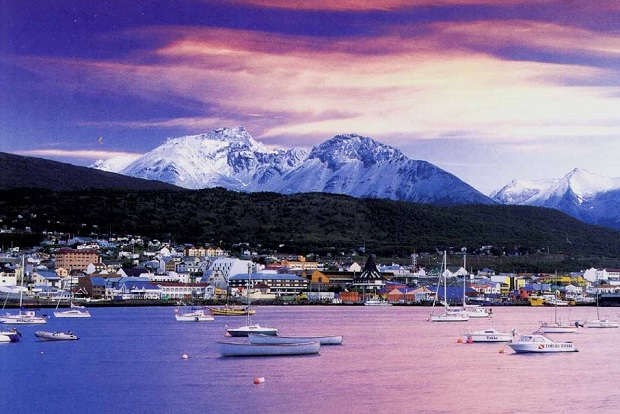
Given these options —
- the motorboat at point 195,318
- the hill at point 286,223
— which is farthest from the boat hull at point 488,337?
the hill at point 286,223

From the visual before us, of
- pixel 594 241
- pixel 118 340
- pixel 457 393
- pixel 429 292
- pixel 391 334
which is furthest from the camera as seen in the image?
pixel 594 241

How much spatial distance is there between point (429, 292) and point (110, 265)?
35263 millimetres

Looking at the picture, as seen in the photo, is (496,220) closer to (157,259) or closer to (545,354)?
(157,259)

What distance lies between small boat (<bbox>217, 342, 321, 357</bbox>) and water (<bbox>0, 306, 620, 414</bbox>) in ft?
1.97

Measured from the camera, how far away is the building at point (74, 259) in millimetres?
103562

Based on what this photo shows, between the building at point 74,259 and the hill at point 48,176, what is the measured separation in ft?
178

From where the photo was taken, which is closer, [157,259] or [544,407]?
[544,407]

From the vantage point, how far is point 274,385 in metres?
28.3

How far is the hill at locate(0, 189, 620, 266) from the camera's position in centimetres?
12988

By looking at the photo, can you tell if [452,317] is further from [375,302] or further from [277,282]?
[277,282]

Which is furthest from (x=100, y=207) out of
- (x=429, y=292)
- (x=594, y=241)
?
(x=594, y=241)

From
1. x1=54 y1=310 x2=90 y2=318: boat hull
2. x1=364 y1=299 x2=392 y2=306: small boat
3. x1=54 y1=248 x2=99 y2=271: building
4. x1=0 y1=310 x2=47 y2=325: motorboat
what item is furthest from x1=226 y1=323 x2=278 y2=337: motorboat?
x1=54 y1=248 x2=99 y2=271: building

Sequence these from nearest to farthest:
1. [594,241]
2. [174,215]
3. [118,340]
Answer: [118,340]
[174,215]
[594,241]

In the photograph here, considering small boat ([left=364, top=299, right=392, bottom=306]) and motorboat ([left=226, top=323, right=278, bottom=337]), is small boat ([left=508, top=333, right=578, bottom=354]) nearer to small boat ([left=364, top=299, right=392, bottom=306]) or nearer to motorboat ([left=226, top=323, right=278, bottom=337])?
motorboat ([left=226, top=323, right=278, bottom=337])
